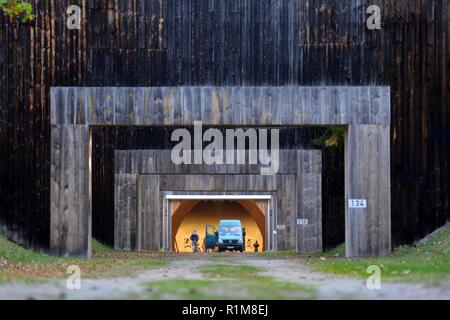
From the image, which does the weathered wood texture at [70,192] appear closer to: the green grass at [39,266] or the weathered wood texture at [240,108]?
the weathered wood texture at [240,108]

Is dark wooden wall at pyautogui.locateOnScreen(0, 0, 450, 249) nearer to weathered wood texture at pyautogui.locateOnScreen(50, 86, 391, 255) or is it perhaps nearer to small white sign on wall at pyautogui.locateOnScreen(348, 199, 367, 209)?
weathered wood texture at pyautogui.locateOnScreen(50, 86, 391, 255)

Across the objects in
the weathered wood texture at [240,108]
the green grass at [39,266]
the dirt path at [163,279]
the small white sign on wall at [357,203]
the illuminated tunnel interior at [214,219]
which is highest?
the weathered wood texture at [240,108]

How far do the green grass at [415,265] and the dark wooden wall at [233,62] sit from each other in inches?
41.4

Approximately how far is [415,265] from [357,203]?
638 centimetres

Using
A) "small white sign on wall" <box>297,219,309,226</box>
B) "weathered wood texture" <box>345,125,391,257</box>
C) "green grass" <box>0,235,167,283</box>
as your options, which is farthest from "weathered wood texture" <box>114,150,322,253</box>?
"green grass" <box>0,235,167,283</box>

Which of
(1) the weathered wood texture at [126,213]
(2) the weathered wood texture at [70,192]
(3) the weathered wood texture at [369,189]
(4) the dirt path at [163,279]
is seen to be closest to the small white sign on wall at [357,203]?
(3) the weathered wood texture at [369,189]

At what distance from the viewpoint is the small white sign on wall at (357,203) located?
24016 mm

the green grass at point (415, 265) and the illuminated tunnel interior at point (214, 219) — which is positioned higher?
the green grass at point (415, 265)

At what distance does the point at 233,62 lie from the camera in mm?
23734

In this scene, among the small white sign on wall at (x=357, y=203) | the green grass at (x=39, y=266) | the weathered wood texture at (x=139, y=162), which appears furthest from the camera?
the weathered wood texture at (x=139, y=162)

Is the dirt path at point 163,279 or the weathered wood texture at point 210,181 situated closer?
the dirt path at point 163,279

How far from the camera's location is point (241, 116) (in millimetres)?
23875

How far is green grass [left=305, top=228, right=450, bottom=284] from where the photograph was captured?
15.2 metres

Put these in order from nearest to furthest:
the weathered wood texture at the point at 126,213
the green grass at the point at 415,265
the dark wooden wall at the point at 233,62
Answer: the green grass at the point at 415,265 → the dark wooden wall at the point at 233,62 → the weathered wood texture at the point at 126,213
